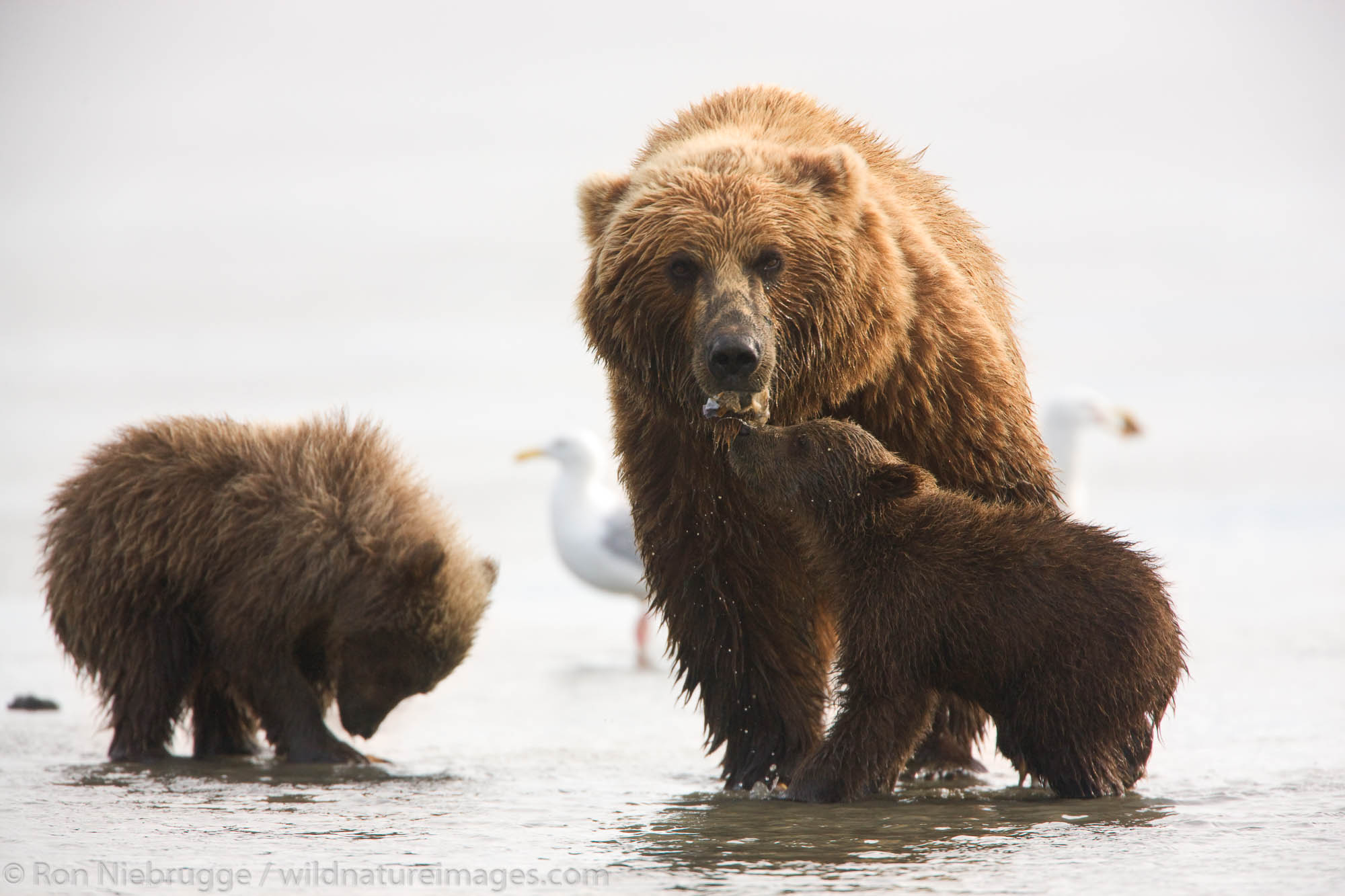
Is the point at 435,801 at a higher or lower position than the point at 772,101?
lower

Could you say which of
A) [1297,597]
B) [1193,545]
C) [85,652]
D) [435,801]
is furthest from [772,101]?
[1193,545]

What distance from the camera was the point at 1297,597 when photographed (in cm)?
1098

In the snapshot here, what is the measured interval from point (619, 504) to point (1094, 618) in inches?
249

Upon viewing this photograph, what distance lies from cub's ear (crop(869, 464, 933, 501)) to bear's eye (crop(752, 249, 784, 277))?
729mm

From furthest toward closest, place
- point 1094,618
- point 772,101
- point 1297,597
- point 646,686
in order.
→ point 1297,597
point 646,686
point 772,101
point 1094,618

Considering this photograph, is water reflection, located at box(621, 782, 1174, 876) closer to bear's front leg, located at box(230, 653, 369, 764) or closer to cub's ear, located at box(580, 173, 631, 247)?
bear's front leg, located at box(230, 653, 369, 764)

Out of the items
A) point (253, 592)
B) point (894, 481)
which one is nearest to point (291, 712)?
point (253, 592)

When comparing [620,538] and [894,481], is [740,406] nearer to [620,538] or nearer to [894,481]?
[894,481]

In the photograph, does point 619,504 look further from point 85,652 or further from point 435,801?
point 435,801

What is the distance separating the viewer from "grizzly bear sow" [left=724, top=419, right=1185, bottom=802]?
4.96 meters

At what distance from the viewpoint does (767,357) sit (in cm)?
495

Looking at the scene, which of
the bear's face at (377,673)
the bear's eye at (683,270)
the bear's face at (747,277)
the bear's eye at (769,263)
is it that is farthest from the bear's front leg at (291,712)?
the bear's eye at (769,263)

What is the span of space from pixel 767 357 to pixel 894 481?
25.2 inches

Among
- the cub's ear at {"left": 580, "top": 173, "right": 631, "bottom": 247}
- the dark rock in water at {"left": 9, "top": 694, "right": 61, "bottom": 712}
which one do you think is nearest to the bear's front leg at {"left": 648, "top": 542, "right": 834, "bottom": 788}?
the cub's ear at {"left": 580, "top": 173, "right": 631, "bottom": 247}
